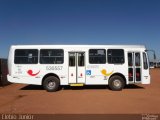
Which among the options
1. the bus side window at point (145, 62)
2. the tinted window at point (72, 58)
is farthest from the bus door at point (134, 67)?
the tinted window at point (72, 58)

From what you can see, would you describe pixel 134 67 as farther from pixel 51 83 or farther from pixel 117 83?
pixel 51 83

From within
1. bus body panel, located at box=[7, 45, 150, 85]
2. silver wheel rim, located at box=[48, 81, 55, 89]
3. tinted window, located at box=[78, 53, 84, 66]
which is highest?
tinted window, located at box=[78, 53, 84, 66]

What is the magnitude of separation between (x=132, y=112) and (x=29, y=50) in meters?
9.36

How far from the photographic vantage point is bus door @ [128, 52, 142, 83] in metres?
18.0

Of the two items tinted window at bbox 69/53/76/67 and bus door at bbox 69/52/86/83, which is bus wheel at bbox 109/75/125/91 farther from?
tinted window at bbox 69/53/76/67

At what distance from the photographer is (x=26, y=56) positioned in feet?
58.6

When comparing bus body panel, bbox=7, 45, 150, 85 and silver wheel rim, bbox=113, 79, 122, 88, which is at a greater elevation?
bus body panel, bbox=7, 45, 150, 85

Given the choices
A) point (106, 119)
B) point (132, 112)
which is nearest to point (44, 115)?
point (106, 119)

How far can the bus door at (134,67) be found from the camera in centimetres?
1802

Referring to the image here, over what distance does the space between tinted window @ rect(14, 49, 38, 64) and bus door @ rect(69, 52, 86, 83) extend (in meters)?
2.19

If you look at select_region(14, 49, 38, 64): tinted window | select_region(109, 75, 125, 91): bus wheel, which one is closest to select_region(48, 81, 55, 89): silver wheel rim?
select_region(14, 49, 38, 64): tinted window

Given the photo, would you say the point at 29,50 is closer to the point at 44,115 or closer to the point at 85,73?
the point at 85,73

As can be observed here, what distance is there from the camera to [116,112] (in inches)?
408

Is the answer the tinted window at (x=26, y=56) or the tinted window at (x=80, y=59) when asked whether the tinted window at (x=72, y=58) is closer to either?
the tinted window at (x=80, y=59)
